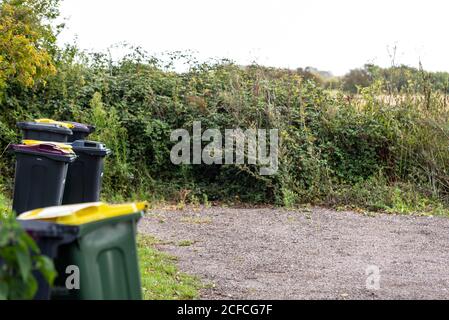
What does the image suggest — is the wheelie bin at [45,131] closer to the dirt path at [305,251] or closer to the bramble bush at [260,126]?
the dirt path at [305,251]

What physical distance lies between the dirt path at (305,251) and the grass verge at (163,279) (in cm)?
16

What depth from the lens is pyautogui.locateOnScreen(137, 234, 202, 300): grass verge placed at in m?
6.55

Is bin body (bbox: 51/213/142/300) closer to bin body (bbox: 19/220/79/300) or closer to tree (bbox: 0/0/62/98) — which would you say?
bin body (bbox: 19/220/79/300)

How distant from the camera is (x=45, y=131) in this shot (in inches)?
361

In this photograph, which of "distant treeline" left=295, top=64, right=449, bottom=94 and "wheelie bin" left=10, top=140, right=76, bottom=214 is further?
"distant treeline" left=295, top=64, right=449, bottom=94

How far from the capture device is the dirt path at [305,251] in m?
7.02

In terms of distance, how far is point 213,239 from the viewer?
9586 mm

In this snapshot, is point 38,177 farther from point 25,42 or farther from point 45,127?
point 25,42

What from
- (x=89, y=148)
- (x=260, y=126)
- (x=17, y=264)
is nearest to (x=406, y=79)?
(x=260, y=126)

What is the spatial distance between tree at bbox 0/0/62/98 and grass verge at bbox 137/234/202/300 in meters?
5.08

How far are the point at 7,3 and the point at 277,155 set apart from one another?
566 cm

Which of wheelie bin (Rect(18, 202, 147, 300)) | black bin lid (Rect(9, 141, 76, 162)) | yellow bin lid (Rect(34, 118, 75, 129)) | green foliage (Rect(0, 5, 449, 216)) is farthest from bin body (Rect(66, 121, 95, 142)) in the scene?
wheelie bin (Rect(18, 202, 147, 300))

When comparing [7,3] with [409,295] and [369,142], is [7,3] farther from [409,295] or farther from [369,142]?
[409,295]
